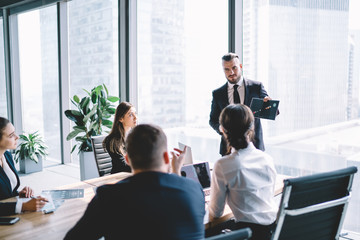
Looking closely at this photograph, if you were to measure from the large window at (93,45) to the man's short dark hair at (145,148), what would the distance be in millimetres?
4216

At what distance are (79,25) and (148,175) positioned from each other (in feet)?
17.0

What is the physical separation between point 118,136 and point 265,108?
1.29 m

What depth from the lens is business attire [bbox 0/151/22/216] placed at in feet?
6.05

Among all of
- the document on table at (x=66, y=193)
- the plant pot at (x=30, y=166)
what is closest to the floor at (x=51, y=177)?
the plant pot at (x=30, y=166)

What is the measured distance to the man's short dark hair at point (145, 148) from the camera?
121 centimetres

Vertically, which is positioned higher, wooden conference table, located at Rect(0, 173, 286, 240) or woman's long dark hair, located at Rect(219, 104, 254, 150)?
woman's long dark hair, located at Rect(219, 104, 254, 150)

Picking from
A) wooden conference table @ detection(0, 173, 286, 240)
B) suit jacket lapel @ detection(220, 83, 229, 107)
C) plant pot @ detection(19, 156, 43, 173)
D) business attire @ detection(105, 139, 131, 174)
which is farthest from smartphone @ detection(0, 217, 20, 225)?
plant pot @ detection(19, 156, 43, 173)

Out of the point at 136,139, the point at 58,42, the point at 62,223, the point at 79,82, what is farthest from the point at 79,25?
the point at 136,139

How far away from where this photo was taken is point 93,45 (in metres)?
5.64

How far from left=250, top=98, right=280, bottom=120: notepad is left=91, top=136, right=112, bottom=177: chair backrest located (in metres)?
1.42

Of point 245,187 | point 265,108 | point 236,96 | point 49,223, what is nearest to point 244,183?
point 245,187

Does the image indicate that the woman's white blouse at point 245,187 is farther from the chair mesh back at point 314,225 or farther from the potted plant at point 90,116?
the potted plant at point 90,116

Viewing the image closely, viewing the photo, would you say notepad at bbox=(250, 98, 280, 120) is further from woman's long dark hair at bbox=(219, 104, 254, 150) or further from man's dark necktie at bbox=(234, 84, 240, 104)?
woman's long dark hair at bbox=(219, 104, 254, 150)

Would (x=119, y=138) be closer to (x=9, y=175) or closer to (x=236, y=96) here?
(x=9, y=175)
